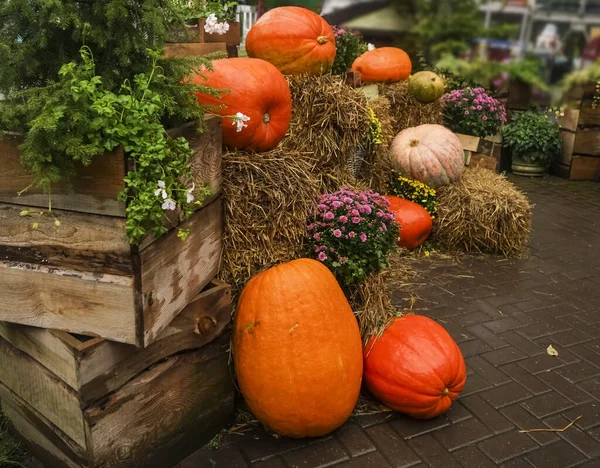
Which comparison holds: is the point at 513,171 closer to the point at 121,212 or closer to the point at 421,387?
the point at 421,387

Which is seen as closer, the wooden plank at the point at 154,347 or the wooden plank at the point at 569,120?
the wooden plank at the point at 154,347

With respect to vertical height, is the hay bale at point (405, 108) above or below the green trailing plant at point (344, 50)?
below

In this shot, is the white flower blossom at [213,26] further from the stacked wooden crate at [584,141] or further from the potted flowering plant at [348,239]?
the stacked wooden crate at [584,141]

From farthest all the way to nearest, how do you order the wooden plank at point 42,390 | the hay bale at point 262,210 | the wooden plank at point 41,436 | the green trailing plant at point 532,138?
the green trailing plant at point 532,138 < the hay bale at point 262,210 < the wooden plank at point 41,436 < the wooden plank at point 42,390

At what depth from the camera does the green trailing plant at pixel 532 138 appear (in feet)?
Answer: 25.7

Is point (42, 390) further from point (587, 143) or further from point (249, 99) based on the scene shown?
point (587, 143)

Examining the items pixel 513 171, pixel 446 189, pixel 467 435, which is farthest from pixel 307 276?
pixel 513 171

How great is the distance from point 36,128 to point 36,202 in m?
0.35

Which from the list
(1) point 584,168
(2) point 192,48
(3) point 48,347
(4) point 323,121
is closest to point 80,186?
(3) point 48,347

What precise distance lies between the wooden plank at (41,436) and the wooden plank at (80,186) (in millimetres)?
920

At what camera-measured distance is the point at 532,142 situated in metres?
7.82

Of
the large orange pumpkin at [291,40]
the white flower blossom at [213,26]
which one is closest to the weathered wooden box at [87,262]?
the white flower blossom at [213,26]

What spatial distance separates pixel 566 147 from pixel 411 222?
452 cm

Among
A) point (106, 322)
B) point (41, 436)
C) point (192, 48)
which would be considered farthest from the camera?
point (192, 48)
